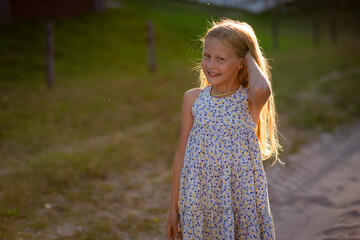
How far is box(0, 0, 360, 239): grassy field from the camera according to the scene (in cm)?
423

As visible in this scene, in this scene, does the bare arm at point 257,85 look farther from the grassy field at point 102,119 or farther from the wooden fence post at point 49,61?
A: the wooden fence post at point 49,61

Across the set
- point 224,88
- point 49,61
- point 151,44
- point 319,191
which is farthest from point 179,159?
point 151,44

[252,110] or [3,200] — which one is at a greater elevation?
[252,110]

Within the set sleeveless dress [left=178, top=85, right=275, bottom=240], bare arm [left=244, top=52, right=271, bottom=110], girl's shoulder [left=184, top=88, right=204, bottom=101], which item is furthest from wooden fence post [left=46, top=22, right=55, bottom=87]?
bare arm [left=244, top=52, right=271, bottom=110]

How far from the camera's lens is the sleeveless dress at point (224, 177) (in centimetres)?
230

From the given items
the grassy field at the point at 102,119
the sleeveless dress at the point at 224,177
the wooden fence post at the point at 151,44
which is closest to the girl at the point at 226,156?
the sleeveless dress at the point at 224,177

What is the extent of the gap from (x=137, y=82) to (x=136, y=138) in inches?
188

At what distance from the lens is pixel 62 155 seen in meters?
5.91

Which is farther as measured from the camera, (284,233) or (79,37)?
(79,37)

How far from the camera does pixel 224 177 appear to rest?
2289mm

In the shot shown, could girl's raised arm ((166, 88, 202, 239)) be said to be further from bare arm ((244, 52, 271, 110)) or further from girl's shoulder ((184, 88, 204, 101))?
bare arm ((244, 52, 271, 110))

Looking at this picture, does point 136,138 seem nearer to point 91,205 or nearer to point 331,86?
point 91,205

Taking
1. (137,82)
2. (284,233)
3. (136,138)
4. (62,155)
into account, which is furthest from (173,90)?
(284,233)

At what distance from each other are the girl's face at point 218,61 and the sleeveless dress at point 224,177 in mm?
127
